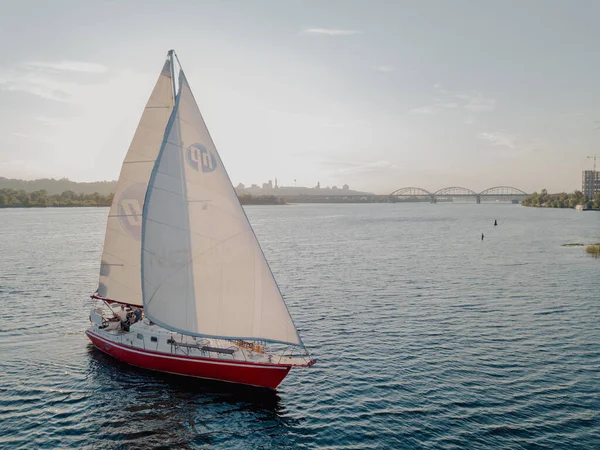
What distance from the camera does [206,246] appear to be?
27.4 meters

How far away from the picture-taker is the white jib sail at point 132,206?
3044 cm

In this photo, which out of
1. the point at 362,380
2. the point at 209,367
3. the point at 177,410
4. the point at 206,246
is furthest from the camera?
the point at 362,380

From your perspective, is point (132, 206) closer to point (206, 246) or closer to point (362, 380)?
point (206, 246)

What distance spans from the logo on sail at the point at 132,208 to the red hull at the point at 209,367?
8034 mm

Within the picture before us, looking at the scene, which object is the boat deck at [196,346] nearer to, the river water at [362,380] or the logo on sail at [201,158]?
the river water at [362,380]

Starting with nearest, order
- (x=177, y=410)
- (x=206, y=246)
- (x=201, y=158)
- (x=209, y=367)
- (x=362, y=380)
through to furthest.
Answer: (x=177, y=410), (x=201, y=158), (x=206, y=246), (x=209, y=367), (x=362, y=380)

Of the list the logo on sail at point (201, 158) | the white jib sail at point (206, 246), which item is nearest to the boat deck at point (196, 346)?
the white jib sail at point (206, 246)

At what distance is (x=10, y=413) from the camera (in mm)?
26312

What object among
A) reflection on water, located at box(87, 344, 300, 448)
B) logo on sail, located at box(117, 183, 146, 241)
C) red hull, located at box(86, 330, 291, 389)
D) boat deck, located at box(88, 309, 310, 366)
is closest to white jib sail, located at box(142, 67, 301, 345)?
boat deck, located at box(88, 309, 310, 366)

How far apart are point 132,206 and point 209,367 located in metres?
12.5

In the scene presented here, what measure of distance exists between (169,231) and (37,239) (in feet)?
351

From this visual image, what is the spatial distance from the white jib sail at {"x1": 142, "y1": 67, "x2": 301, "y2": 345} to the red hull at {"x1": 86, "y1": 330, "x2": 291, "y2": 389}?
6.62 feet

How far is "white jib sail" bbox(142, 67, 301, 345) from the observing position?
27031 millimetres

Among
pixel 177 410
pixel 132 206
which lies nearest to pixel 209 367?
pixel 177 410
